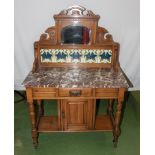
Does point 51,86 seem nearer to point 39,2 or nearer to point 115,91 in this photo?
point 115,91

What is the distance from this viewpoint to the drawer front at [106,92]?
1937 millimetres

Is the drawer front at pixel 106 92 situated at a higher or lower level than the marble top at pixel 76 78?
lower

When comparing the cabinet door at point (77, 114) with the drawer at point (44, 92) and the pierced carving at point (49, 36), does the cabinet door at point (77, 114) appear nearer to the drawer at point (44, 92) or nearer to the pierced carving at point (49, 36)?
the drawer at point (44, 92)

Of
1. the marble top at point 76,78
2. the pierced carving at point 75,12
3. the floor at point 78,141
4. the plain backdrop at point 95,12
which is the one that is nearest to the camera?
the marble top at point 76,78

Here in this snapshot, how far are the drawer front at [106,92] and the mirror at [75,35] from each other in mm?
622

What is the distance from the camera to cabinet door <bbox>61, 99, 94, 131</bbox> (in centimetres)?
211

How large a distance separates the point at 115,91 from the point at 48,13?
1296 mm

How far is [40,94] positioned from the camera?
1946mm

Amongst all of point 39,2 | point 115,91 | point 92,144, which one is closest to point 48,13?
point 39,2

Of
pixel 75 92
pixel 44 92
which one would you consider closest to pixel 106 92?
pixel 75 92

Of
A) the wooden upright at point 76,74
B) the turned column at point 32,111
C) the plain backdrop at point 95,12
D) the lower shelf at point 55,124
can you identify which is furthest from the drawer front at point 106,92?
the plain backdrop at point 95,12

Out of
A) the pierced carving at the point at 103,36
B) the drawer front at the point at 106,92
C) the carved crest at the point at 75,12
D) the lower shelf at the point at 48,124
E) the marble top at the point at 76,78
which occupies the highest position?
the carved crest at the point at 75,12

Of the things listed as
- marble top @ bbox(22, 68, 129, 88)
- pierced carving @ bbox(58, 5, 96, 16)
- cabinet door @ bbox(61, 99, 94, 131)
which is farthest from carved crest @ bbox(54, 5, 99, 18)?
cabinet door @ bbox(61, 99, 94, 131)

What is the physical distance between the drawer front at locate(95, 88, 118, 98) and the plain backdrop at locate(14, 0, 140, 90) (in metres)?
0.98
